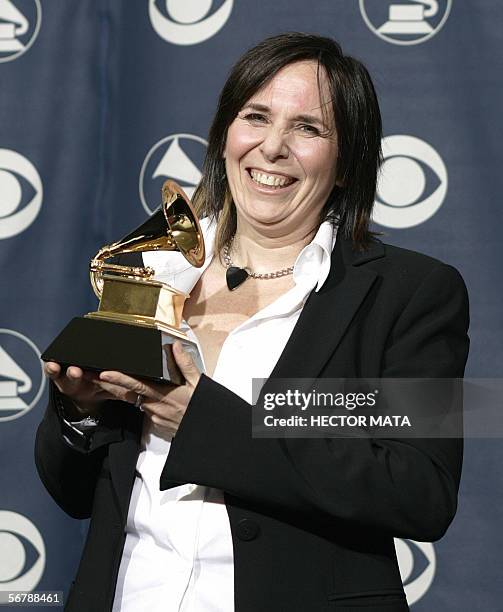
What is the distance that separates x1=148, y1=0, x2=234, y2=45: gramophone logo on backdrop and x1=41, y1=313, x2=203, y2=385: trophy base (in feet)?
4.31

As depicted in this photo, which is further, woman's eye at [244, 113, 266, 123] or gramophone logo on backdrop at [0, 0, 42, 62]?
gramophone logo on backdrop at [0, 0, 42, 62]

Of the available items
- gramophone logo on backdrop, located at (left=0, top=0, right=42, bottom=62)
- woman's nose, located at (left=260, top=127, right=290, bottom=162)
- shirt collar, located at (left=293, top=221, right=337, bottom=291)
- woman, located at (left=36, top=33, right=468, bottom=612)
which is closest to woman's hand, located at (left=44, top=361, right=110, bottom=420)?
woman, located at (left=36, top=33, right=468, bottom=612)

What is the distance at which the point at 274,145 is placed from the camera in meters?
1.72

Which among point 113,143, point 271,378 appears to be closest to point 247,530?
point 271,378

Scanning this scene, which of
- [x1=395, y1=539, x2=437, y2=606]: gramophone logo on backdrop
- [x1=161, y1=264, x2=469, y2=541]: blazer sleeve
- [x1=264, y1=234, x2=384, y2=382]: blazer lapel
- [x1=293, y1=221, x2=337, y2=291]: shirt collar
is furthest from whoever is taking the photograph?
[x1=395, y1=539, x2=437, y2=606]: gramophone logo on backdrop

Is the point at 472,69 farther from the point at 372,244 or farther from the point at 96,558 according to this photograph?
the point at 96,558

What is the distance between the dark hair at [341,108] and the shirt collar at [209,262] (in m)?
0.03

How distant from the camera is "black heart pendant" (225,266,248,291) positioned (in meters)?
1.79

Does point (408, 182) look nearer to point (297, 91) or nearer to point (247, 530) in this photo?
point (297, 91)

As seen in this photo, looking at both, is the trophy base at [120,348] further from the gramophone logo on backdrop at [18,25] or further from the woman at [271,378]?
the gramophone logo on backdrop at [18,25]

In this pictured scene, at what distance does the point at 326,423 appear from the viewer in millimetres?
1537

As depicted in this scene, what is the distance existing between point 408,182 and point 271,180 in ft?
3.08

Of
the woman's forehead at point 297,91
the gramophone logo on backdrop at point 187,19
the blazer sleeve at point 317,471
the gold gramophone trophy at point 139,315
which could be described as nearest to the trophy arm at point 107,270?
the gold gramophone trophy at point 139,315

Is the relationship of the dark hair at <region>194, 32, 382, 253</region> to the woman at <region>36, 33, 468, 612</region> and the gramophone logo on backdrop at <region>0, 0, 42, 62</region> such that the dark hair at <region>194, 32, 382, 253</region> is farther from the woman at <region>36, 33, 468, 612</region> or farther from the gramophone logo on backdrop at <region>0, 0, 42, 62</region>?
the gramophone logo on backdrop at <region>0, 0, 42, 62</region>
